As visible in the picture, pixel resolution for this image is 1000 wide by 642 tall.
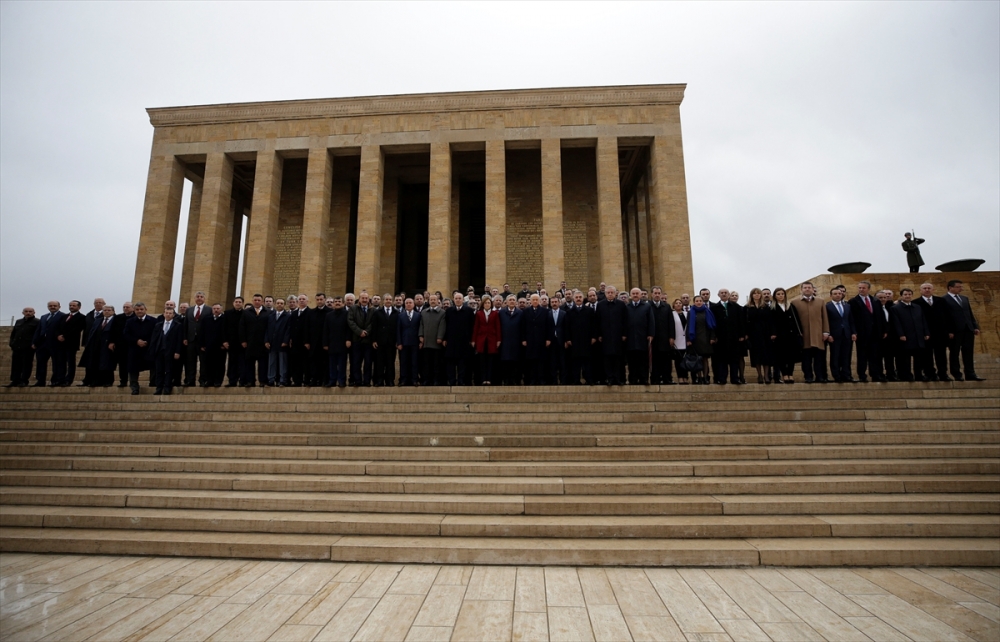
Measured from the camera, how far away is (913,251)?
13.8m

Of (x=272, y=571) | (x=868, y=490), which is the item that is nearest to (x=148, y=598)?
(x=272, y=571)

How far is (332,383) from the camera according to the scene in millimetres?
9039

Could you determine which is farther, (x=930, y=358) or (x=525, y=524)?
(x=930, y=358)

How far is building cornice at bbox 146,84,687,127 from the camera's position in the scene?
1928cm

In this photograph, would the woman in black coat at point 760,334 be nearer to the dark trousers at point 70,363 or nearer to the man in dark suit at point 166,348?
the man in dark suit at point 166,348

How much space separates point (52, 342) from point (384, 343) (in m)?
6.43

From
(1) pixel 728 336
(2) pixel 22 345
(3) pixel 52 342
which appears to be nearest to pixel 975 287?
(1) pixel 728 336

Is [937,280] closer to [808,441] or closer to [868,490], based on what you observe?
[808,441]

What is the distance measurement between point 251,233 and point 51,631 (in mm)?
18543

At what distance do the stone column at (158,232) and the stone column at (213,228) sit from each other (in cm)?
114

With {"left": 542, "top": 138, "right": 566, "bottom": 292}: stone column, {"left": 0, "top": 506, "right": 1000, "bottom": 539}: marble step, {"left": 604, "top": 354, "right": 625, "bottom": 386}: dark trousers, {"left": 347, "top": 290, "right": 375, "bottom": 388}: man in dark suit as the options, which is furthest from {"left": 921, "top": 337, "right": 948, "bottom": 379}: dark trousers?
{"left": 542, "top": 138, "right": 566, "bottom": 292}: stone column

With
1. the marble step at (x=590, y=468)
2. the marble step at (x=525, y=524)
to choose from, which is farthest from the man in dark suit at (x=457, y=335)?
the marble step at (x=525, y=524)

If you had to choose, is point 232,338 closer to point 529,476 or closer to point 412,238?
point 529,476

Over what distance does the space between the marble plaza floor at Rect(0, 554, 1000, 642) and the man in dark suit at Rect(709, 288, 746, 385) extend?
195 inches
